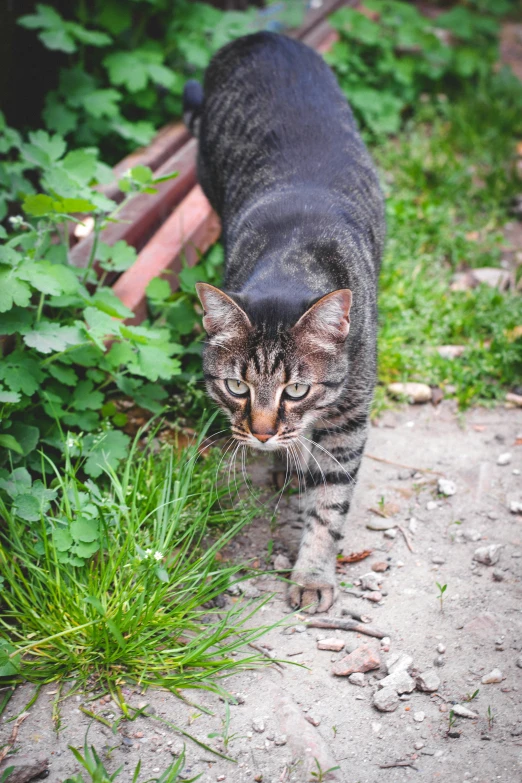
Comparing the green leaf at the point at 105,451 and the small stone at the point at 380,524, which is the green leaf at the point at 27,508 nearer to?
the green leaf at the point at 105,451

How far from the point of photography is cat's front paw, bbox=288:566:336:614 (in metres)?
2.69

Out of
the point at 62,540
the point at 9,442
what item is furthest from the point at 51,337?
the point at 62,540

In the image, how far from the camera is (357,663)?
2453 millimetres

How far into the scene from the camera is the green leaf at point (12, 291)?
8.50 feet

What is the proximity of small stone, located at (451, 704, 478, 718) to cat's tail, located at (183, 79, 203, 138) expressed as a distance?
303cm

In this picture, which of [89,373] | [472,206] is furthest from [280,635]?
[472,206]

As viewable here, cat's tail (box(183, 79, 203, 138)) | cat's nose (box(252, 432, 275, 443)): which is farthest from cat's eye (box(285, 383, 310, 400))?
cat's tail (box(183, 79, 203, 138))

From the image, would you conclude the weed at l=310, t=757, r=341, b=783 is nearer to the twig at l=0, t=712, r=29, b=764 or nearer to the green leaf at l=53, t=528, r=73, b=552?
the twig at l=0, t=712, r=29, b=764

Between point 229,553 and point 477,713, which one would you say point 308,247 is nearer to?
point 229,553

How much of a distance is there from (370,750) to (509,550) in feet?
3.19

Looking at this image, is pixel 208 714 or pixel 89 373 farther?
pixel 89 373

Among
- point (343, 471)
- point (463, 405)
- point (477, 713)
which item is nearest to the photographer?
point (477, 713)

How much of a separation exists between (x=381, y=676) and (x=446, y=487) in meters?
0.93

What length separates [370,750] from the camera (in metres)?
2.21
